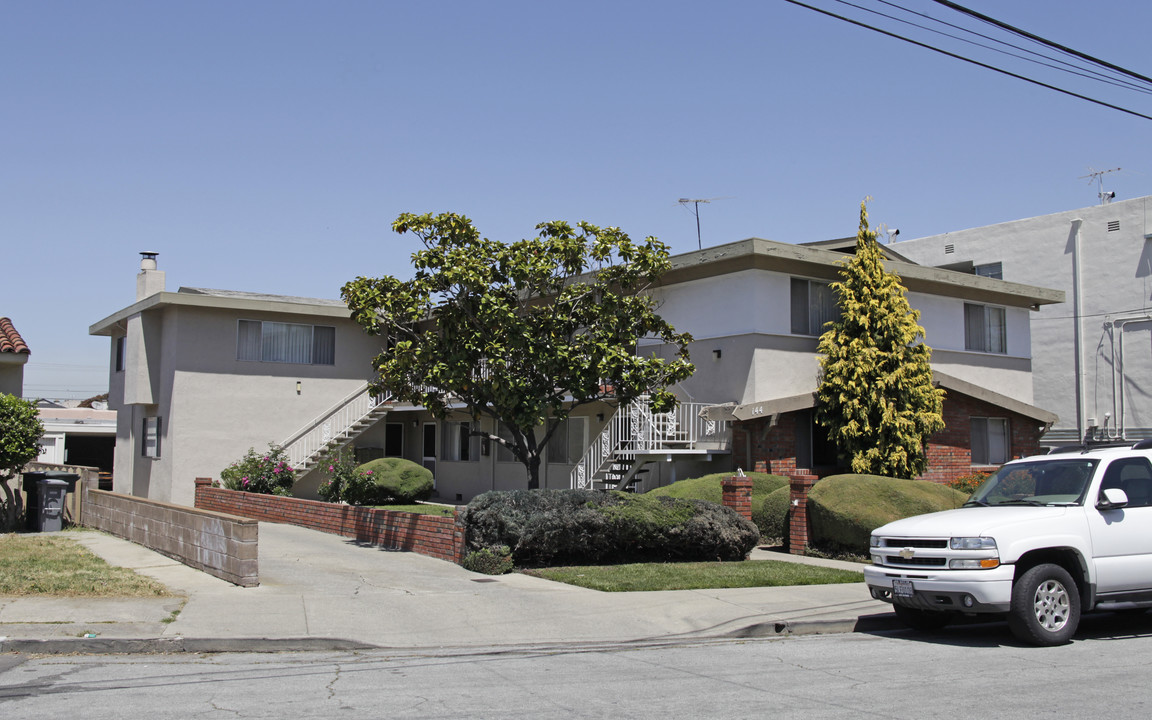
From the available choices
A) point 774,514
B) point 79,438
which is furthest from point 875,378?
point 79,438

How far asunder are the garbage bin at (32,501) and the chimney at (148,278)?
969 cm

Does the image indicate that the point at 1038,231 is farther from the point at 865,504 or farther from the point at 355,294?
the point at 355,294

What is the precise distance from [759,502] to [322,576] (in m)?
8.31

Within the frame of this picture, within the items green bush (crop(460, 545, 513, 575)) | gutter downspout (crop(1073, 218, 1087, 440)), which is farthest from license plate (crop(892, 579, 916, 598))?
gutter downspout (crop(1073, 218, 1087, 440))

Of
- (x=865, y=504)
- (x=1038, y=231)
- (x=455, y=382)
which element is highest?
(x=1038, y=231)

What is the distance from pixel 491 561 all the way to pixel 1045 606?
696 centimetres

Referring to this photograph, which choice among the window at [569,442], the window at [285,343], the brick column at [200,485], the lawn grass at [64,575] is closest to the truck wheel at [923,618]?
the lawn grass at [64,575]

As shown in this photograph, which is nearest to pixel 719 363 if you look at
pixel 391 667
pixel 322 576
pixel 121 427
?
pixel 322 576

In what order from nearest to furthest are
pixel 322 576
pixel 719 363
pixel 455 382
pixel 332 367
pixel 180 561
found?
pixel 322 576 → pixel 180 561 → pixel 455 382 → pixel 719 363 → pixel 332 367

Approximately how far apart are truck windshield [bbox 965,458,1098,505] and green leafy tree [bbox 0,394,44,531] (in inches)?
654

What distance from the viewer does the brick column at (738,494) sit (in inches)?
656

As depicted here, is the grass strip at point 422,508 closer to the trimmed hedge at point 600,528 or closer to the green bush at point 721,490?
the green bush at point 721,490

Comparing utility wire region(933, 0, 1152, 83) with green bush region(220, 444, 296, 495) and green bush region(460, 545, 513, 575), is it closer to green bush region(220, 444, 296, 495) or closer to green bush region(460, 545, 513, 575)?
green bush region(460, 545, 513, 575)

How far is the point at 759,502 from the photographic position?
18250mm
